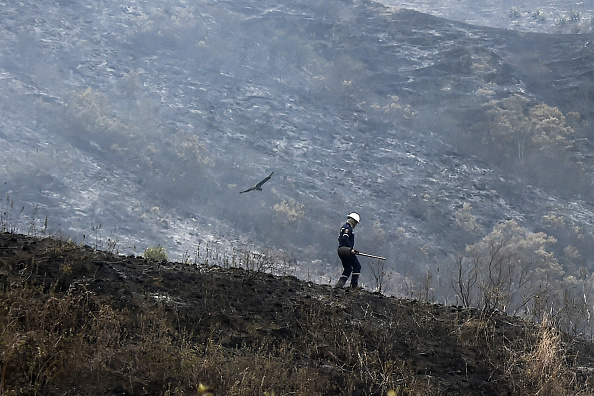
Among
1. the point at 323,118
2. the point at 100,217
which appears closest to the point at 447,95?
the point at 323,118

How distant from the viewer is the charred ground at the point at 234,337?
4992 mm

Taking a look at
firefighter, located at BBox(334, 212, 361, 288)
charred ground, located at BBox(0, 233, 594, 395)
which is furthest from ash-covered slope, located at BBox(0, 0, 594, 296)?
charred ground, located at BBox(0, 233, 594, 395)

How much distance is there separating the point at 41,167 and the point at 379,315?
23701 mm

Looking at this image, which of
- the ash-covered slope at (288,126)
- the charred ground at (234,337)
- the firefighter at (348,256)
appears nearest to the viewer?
the charred ground at (234,337)

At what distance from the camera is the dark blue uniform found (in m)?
9.87

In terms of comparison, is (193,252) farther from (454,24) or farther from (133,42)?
(454,24)

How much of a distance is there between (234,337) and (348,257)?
393 centimetres

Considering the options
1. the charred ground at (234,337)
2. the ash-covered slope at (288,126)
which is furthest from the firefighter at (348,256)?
the ash-covered slope at (288,126)

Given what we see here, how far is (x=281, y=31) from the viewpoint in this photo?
44.9 metres

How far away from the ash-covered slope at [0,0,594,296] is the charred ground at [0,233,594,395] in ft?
54.3

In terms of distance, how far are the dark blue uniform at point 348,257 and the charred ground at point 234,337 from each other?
1584mm

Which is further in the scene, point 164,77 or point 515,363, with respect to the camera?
point 164,77

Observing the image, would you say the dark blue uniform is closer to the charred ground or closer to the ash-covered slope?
the charred ground

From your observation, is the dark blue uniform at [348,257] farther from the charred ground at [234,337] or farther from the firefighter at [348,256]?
the charred ground at [234,337]
